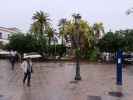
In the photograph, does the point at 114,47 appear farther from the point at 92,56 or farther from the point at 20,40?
the point at 20,40

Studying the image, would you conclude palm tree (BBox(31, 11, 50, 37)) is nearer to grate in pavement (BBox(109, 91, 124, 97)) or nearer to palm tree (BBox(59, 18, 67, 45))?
palm tree (BBox(59, 18, 67, 45))

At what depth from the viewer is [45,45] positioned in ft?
238

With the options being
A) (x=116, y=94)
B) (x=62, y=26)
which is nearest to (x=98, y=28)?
(x=62, y=26)

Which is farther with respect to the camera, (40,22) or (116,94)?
(40,22)

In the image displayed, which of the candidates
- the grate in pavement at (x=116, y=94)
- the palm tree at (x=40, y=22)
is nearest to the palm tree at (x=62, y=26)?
the palm tree at (x=40, y=22)

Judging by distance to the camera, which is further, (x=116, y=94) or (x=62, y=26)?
(x=62, y=26)

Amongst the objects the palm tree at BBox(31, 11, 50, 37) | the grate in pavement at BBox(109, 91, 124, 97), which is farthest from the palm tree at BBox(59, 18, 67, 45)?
the grate in pavement at BBox(109, 91, 124, 97)

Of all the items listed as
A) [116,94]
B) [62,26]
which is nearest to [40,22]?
[62,26]

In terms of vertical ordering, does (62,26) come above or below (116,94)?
above

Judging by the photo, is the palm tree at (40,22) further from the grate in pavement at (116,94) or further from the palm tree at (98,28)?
the grate in pavement at (116,94)

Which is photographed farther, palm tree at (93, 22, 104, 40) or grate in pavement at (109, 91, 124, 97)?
palm tree at (93, 22, 104, 40)

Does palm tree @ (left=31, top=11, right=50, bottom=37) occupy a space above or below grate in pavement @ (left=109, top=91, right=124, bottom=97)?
above

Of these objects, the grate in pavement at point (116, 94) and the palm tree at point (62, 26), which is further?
the palm tree at point (62, 26)

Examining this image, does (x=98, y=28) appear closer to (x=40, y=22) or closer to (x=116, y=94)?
(x=40, y=22)
